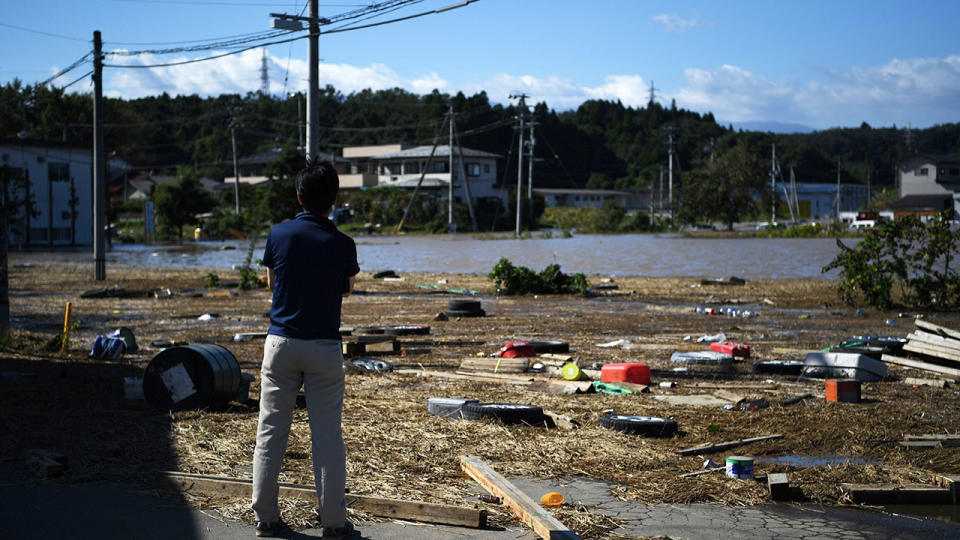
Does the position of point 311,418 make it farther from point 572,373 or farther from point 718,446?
point 572,373

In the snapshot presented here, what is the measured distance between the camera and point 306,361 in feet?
16.4

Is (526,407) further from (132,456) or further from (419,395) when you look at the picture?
(132,456)

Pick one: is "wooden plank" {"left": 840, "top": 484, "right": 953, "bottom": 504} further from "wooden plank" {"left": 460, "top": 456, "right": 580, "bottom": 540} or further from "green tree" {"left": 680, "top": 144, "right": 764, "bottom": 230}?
"green tree" {"left": 680, "top": 144, "right": 764, "bottom": 230}

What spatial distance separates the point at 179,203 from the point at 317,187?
69.8 metres

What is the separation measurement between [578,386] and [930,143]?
194 m

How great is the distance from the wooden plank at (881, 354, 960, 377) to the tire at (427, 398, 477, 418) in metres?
6.14

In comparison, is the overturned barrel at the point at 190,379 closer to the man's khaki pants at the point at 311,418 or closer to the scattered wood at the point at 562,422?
the scattered wood at the point at 562,422

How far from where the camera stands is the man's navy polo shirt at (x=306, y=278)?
16.5 feet

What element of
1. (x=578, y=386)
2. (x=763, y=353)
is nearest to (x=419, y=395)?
(x=578, y=386)

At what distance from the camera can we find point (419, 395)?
9.88 m

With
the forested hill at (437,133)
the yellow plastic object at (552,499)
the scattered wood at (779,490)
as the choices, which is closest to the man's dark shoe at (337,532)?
the yellow plastic object at (552,499)

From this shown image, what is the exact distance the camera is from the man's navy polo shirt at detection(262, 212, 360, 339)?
16.5ft

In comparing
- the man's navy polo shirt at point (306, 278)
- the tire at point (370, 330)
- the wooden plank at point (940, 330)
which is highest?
the man's navy polo shirt at point (306, 278)

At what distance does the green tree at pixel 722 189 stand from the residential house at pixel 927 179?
20467 mm
